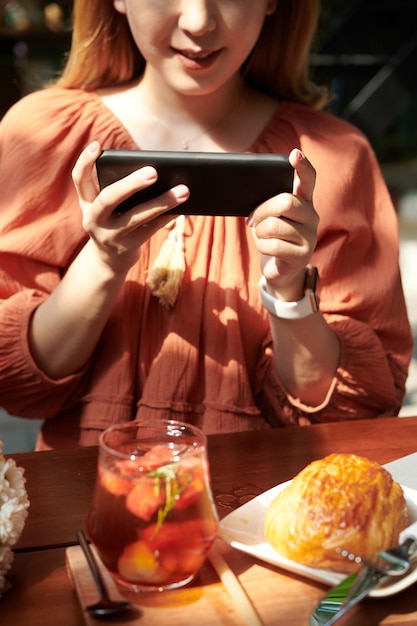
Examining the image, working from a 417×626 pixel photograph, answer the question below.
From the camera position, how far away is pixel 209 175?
3.91 feet

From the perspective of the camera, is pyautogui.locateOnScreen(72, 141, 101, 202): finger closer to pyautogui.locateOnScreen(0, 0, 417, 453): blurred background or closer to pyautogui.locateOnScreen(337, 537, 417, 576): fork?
pyautogui.locateOnScreen(337, 537, 417, 576): fork

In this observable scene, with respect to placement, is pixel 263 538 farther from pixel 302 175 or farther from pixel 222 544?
pixel 302 175

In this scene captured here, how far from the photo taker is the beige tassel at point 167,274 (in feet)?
4.97

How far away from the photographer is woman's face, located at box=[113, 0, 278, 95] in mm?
1417

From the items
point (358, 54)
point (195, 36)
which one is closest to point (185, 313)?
point (195, 36)

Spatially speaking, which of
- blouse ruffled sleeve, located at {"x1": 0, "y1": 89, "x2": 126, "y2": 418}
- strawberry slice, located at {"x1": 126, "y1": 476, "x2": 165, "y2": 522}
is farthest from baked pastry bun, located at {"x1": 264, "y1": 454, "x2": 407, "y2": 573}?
blouse ruffled sleeve, located at {"x1": 0, "y1": 89, "x2": 126, "y2": 418}

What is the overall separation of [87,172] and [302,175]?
0.98ft

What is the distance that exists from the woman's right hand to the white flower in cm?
44

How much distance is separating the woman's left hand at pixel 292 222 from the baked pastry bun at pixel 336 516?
424mm

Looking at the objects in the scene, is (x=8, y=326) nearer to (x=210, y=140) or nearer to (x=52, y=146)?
(x=52, y=146)

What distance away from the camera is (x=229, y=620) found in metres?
0.79

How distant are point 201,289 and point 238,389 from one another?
0.60 ft

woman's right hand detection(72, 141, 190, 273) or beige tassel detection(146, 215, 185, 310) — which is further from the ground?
woman's right hand detection(72, 141, 190, 273)

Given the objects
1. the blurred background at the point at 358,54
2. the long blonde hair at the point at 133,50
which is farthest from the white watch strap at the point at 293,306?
the blurred background at the point at 358,54
